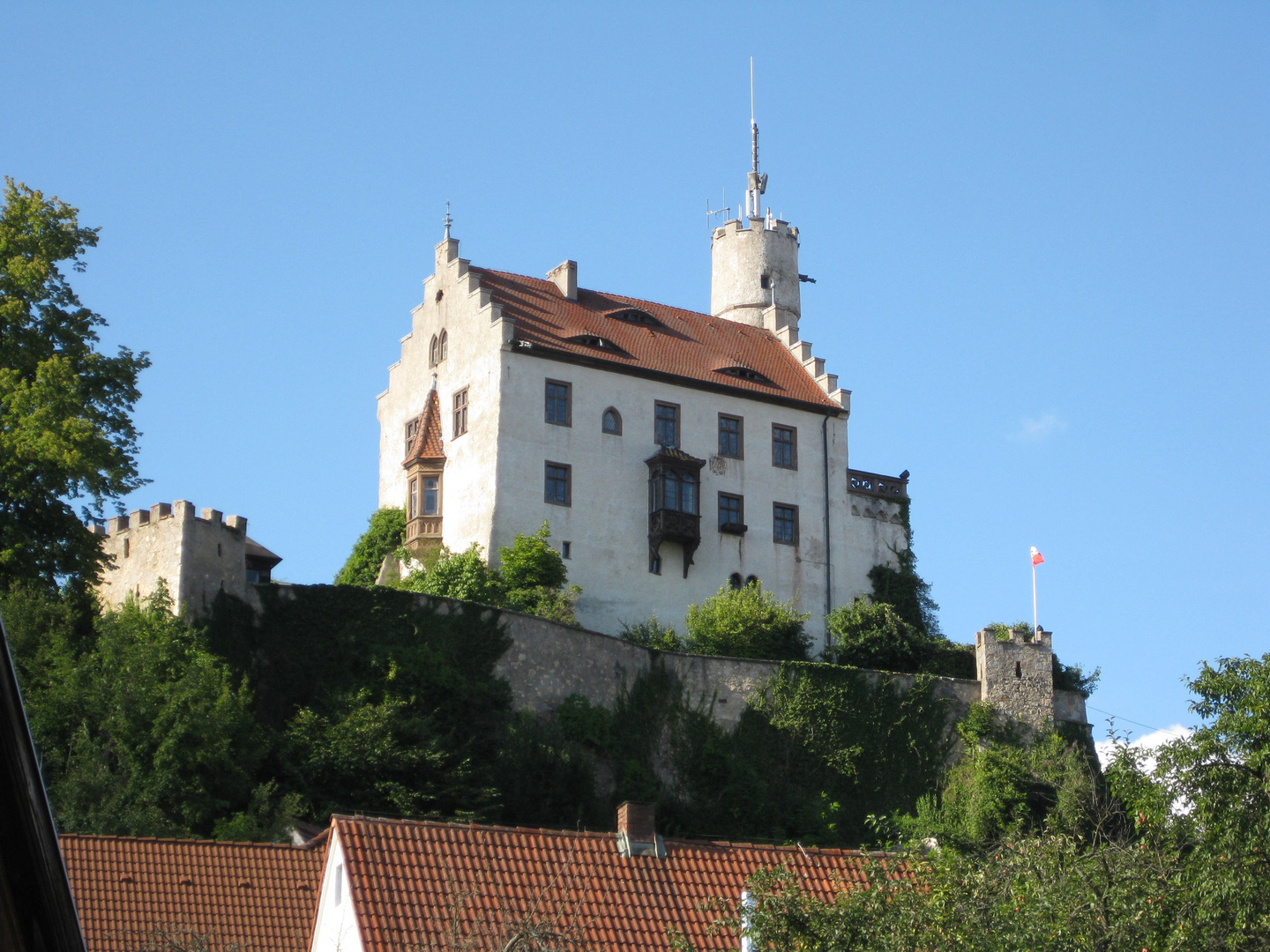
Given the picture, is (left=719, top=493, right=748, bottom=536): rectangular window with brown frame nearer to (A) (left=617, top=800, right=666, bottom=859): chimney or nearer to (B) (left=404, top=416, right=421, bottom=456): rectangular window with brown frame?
(B) (left=404, top=416, right=421, bottom=456): rectangular window with brown frame

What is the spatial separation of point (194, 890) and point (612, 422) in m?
24.8

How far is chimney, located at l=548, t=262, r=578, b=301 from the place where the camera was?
2068 inches

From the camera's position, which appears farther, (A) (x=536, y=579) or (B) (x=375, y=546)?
(B) (x=375, y=546)

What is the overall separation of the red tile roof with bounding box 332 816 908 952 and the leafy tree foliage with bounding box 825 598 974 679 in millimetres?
23887

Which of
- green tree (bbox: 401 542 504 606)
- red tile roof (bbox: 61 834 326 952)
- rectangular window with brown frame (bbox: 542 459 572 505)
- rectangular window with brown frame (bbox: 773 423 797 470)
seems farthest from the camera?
rectangular window with brown frame (bbox: 773 423 797 470)

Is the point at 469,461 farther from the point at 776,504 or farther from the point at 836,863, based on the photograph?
the point at 836,863

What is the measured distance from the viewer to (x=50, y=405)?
121 ft

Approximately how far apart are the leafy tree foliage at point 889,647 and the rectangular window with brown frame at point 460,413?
11.1 meters

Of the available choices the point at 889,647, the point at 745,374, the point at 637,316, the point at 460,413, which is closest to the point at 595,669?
the point at 889,647

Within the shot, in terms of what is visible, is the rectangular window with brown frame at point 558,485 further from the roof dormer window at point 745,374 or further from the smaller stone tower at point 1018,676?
the smaller stone tower at point 1018,676

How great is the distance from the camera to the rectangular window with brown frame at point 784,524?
50.5 m

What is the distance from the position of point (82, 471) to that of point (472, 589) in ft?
37.1

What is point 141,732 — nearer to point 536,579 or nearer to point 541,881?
point 536,579

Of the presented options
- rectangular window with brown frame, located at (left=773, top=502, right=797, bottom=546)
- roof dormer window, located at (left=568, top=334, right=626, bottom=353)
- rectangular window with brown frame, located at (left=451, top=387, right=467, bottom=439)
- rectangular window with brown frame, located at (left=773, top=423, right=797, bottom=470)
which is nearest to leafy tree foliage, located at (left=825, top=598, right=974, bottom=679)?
rectangular window with brown frame, located at (left=773, top=502, right=797, bottom=546)
